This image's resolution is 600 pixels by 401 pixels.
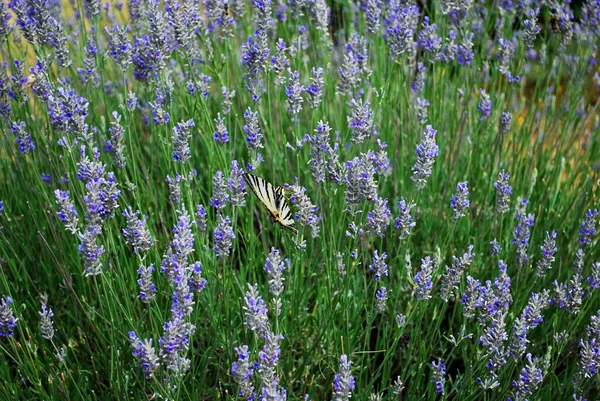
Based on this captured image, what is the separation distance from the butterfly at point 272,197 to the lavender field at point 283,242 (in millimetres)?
52

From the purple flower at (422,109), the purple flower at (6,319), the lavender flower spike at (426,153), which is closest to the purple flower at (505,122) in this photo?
the purple flower at (422,109)

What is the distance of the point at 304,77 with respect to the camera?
143 inches

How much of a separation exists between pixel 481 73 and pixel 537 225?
1.05 meters

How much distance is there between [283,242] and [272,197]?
0.67 metres

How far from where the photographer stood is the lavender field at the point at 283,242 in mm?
1972

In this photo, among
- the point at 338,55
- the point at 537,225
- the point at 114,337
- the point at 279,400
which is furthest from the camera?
the point at 338,55

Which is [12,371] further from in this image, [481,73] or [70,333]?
[481,73]

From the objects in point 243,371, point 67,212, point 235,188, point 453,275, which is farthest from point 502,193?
point 67,212

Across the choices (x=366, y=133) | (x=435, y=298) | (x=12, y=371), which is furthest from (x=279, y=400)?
(x=12, y=371)

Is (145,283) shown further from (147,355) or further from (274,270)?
(274,270)

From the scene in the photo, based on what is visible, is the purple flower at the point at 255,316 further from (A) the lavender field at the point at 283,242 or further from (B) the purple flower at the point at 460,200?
(B) the purple flower at the point at 460,200

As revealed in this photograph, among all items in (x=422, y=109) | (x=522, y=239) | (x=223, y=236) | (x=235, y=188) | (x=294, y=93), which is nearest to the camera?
(x=223, y=236)

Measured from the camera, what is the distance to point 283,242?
2.69m

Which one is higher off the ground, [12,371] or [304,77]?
[304,77]
